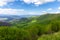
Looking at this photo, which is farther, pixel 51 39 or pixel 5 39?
pixel 5 39

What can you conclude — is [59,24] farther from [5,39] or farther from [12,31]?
[5,39]

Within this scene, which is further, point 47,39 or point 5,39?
point 5,39

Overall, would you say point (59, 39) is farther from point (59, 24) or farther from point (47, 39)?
point (59, 24)

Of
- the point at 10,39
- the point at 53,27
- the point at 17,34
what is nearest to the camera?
the point at 10,39

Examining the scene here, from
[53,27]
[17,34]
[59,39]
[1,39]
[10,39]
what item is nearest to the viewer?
[59,39]

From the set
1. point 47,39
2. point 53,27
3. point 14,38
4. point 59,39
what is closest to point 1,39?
point 14,38

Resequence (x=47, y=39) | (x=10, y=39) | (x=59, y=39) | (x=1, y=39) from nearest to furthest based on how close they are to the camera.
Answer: (x=59, y=39), (x=47, y=39), (x=1, y=39), (x=10, y=39)

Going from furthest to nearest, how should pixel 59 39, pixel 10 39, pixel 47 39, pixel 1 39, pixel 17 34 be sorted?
pixel 17 34, pixel 10 39, pixel 1 39, pixel 47 39, pixel 59 39

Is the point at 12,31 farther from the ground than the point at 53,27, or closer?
farther from the ground

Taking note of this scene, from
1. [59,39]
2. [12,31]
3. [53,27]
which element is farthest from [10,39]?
[53,27]
